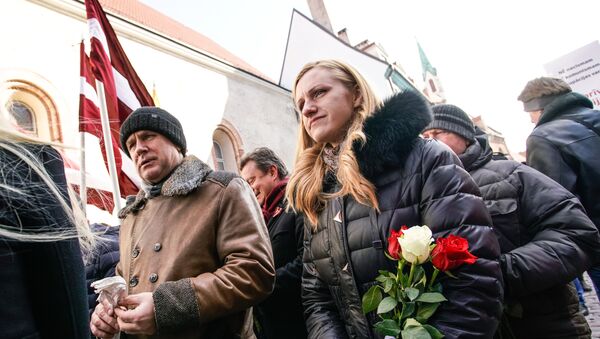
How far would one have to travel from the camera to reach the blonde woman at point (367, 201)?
4.10 ft

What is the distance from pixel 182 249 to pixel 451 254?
124 centimetres

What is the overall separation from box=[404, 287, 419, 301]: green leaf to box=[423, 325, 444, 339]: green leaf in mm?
101

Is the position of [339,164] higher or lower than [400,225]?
higher

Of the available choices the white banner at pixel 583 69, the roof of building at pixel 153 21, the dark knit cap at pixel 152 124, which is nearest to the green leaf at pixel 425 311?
the dark knit cap at pixel 152 124

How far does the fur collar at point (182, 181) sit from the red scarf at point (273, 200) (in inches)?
39.1

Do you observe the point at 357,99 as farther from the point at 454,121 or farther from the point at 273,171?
the point at 273,171

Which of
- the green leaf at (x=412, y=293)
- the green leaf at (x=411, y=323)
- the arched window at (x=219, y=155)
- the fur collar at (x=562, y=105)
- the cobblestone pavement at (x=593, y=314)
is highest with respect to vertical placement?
the arched window at (x=219, y=155)

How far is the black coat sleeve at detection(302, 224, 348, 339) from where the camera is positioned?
1.69 metres

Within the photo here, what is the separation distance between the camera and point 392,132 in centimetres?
151

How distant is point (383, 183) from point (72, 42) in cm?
831

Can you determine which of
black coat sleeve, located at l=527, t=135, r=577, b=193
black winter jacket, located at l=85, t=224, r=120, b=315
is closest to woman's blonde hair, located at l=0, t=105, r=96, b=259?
black winter jacket, located at l=85, t=224, r=120, b=315

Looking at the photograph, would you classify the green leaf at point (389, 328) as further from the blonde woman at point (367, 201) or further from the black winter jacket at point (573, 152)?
the black winter jacket at point (573, 152)

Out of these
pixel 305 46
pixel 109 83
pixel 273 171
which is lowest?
pixel 273 171

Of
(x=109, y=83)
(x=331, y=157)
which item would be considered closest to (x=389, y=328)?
(x=331, y=157)
